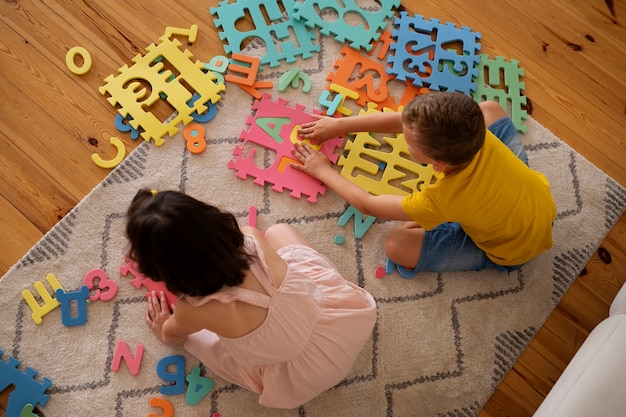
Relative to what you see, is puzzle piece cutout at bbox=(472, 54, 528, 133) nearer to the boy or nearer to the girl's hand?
the boy

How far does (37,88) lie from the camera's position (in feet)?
5.03

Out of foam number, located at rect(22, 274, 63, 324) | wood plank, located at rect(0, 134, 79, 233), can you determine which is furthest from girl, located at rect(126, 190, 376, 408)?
wood plank, located at rect(0, 134, 79, 233)

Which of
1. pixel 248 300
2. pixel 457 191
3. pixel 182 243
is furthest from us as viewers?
pixel 457 191

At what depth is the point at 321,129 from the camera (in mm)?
1480

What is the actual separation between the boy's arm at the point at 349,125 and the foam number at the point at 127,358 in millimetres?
690

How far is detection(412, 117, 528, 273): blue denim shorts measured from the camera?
4.59 ft

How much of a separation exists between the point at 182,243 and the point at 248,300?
19 centimetres

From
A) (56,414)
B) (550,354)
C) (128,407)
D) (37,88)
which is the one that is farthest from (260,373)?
(37,88)

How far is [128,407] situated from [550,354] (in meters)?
1.04

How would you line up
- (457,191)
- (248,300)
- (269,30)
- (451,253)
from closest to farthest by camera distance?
(248,300)
(457,191)
(451,253)
(269,30)

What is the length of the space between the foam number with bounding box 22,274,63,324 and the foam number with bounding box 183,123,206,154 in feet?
1.56

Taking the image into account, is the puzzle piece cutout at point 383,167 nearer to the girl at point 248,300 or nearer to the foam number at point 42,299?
the girl at point 248,300

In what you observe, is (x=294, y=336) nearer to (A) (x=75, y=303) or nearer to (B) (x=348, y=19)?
(A) (x=75, y=303)

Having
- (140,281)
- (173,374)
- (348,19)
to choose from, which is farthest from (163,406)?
(348,19)
